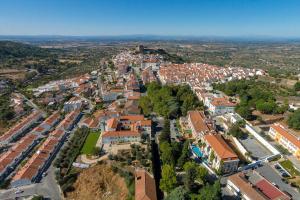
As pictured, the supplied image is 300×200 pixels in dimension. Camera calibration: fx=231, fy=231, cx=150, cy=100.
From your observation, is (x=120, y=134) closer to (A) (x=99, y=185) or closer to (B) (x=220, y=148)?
(A) (x=99, y=185)

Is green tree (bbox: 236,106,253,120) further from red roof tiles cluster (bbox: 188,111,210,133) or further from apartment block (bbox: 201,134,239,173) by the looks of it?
apartment block (bbox: 201,134,239,173)

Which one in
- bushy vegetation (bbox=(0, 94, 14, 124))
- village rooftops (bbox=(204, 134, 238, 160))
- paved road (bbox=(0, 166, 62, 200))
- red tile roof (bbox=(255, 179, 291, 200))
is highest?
village rooftops (bbox=(204, 134, 238, 160))

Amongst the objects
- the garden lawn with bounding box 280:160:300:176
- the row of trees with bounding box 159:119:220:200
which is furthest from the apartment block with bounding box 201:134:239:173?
the garden lawn with bounding box 280:160:300:176

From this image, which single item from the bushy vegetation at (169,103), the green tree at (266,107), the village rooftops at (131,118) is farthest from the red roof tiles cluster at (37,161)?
the green tree at (266,107)

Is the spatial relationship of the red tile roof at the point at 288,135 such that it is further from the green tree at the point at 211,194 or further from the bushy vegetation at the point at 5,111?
the bushy vegetation at the point at 5,111

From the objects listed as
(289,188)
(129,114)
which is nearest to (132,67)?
(129,114)

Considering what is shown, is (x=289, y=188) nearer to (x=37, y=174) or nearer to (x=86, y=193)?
(x=86, y=193)

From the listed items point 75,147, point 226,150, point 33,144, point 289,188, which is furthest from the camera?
point 33,144
